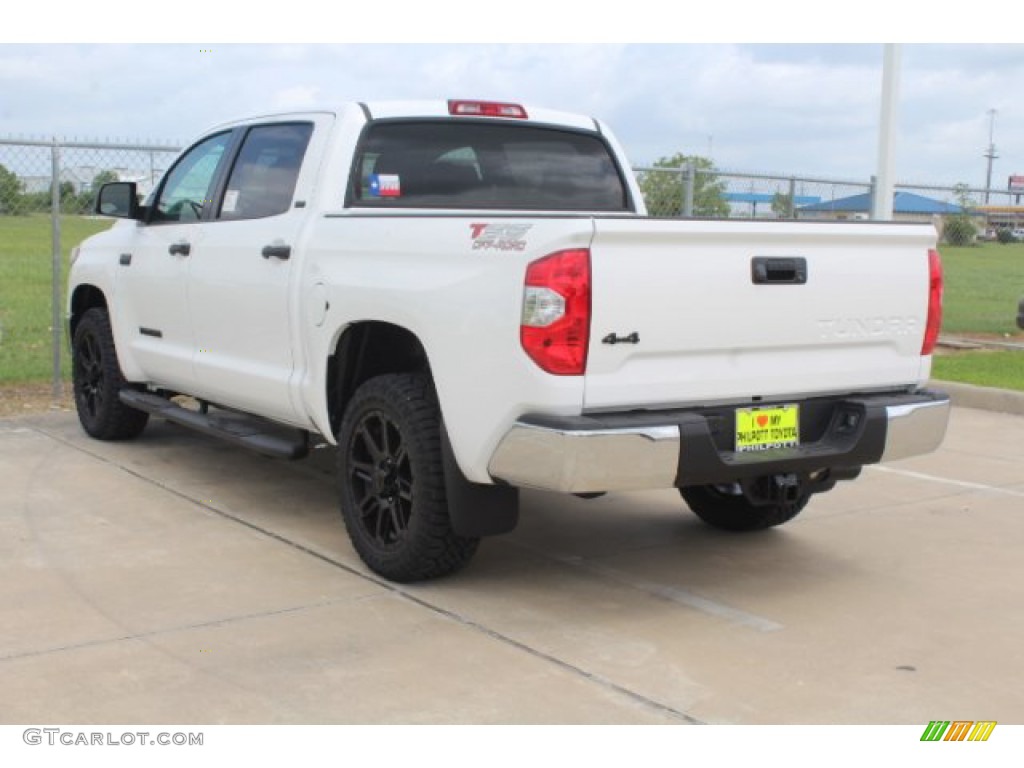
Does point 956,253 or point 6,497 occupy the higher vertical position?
point 956,253

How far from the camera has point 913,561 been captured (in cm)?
581

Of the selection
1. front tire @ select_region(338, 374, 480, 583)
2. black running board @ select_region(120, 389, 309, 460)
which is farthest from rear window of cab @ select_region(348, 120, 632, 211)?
black running board @ select_region(120, 389, 309, 460)

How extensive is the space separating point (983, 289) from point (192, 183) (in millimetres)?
18760

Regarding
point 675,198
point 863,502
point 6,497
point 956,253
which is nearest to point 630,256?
point 863,502

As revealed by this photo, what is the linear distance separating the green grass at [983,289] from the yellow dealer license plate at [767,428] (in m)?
11.2

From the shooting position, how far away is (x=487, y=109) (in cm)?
634

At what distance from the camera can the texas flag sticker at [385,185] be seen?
5875 millimetres

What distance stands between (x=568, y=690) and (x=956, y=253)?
15.3 m

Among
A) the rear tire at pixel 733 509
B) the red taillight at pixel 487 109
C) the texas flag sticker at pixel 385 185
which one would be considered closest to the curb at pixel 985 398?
the rear tire at pixel 733 509

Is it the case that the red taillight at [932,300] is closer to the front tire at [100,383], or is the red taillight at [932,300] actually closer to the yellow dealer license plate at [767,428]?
the yellow dealer license plate at [767,428]

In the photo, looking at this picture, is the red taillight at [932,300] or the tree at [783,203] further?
the tree at [783,203]

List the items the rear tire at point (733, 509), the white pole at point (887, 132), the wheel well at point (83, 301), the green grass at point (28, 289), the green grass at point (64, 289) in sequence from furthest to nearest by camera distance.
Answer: the white pole at point (887, 132), the green grass at point (64, 289), the green grass at point (28, 289), the wheel well at point (83, 301), the rear tire at point (733, 509)

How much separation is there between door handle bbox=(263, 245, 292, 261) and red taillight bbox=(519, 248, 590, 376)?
1.73 m
